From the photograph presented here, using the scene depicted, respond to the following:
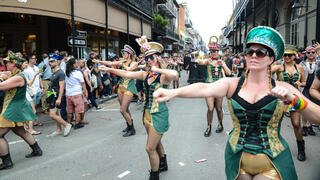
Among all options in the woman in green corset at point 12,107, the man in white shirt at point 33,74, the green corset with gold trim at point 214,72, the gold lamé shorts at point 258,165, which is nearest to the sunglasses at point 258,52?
the gold lamé shorts at point 258,165

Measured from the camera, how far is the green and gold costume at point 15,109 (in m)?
4.58

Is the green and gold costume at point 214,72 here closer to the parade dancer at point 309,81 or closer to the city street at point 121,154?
the city street at point 121,154

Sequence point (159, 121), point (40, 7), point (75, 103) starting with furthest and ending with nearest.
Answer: point (40, 7) → point (75, 103) → point (159, 121)

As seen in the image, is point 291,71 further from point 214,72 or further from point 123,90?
point 123,90

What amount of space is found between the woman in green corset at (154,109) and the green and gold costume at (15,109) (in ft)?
6.56

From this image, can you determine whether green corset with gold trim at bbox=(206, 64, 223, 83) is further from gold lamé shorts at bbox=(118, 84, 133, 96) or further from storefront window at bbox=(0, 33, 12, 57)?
storefront window at bbox=(0, 33, 12, 57)

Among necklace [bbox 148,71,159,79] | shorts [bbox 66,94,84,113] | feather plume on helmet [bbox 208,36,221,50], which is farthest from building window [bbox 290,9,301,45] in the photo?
necklace [bbox 148,71,159,79]

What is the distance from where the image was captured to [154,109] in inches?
150

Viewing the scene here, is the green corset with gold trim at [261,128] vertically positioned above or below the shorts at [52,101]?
above

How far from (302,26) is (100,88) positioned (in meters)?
12.7

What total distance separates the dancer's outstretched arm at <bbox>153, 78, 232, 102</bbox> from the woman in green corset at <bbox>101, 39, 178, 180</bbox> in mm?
1264

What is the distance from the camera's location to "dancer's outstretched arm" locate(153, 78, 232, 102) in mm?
1984

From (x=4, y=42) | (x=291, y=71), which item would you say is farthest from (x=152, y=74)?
(x=4, y=42)

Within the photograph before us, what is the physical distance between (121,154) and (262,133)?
11.7 ft
